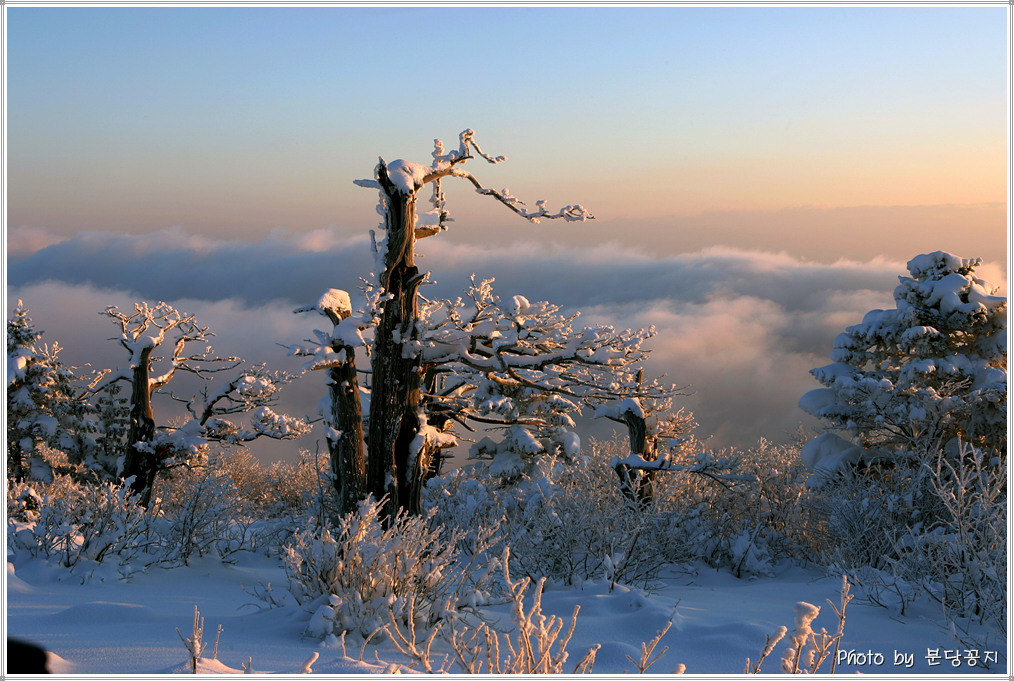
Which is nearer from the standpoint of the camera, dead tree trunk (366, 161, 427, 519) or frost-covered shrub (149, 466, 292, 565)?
frost-covered shrub (149, 466, 292, 565)

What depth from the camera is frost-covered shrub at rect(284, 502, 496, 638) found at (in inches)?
234

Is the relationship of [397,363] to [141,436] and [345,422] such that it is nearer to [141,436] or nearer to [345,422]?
[345,422]

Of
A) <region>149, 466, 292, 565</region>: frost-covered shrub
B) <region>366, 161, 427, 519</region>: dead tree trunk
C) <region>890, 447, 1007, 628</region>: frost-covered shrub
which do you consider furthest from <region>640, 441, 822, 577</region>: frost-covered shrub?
<region>149, 466, 292, 565</region>: frost-covered shrub

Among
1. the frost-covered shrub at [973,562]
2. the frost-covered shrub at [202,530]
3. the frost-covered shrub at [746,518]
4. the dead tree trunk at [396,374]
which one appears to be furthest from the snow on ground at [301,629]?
the frost-covered shrub at [746,518]

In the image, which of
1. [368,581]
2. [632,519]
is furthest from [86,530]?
[632,519]

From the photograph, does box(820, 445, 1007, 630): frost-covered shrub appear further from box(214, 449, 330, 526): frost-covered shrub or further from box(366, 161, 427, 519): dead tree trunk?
box(214, 449, 330, 526): frost-covered shrub

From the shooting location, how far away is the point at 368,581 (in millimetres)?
6145

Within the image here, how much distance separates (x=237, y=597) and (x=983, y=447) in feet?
48.3

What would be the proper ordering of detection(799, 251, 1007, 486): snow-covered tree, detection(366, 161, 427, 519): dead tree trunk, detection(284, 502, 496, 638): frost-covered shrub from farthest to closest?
detection(799, 251, 1007, 486): snow-covered tree, detection(366, 161, 427, 519): dead tree trunk, detection(284, 502, 496, 638): frost-covered shrub

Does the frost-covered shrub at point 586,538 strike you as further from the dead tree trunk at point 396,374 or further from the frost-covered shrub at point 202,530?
the frost-covered shrub at point 202,530

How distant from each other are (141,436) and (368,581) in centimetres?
1454

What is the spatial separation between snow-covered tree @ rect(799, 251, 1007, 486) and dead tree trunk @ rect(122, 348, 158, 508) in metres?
14.7

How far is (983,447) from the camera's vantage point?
16.1 metres

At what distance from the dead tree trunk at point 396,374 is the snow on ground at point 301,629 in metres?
1.99
